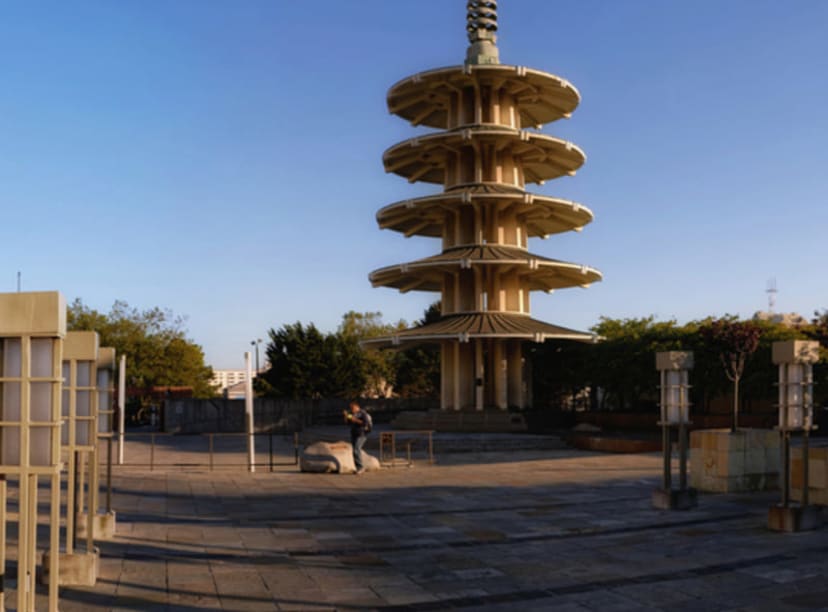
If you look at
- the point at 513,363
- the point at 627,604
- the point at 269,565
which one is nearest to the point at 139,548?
the point at 269,565

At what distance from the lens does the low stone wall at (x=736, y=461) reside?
1956 cm

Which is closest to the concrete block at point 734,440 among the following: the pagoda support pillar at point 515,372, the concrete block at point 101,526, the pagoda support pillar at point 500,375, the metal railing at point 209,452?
the metal railing at point 209,452

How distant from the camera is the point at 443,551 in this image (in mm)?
13070

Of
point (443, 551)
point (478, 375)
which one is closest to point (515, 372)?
point (478, 375)

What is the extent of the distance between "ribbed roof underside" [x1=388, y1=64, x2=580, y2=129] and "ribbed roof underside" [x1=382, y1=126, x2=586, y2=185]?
9.37ft

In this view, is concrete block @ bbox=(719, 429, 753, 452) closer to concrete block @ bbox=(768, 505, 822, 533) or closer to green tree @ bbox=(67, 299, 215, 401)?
concrete block @ bbox=(768, 505, 822, 533)

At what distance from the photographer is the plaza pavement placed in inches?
401

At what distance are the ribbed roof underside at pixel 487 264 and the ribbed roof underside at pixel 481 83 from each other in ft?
28.7

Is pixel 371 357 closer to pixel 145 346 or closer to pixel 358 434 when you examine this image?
pixel 145 346

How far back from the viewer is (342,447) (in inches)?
993

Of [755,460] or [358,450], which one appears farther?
[358,450]

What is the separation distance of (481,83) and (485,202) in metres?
6.79

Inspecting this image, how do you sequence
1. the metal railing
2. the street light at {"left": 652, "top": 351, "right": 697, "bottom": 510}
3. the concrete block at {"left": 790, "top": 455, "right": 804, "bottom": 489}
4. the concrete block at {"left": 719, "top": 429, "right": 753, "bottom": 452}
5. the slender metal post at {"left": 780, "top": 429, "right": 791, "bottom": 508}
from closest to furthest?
the slender metal post at {"left": 780, "top": 429, "right": 791, "bottom": 508}
the street light at {"left": 652, "top": 351, "right": 697, "bottom": 510}
the concrete block at {"left": 790, "top": 455, "right": 804, "bottom": 489}
the concrete block at {"left": 719, "top": 429, "right": 753, "bottom": 452}
the metal railing

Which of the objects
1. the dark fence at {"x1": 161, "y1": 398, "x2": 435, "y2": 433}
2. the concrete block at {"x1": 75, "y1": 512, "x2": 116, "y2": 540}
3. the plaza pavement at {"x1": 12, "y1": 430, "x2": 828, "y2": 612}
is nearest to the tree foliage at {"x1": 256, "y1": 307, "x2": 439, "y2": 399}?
the dark fence at {"x1": 161, "y1": 398, "x2": 435, "y2": 433}
